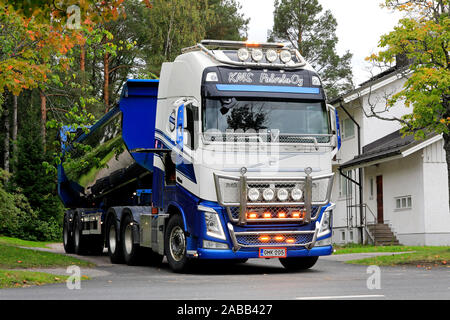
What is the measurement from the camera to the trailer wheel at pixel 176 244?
15.3 metres

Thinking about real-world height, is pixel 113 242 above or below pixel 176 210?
below

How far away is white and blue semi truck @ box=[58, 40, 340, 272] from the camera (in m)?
14.7

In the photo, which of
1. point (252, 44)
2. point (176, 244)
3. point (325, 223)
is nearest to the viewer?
point (325, 223)

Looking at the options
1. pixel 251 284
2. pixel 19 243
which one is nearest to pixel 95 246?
pixel 19 243

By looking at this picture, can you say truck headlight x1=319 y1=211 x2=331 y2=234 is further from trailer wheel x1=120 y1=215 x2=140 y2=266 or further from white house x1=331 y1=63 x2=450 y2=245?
white house x1=331 y1=63 x2=450 y2=245

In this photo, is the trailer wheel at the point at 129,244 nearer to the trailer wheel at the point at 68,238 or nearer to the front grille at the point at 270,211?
the front grille at the point at 270,211

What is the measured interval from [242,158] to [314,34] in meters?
46.6

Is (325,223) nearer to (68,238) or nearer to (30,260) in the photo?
(30,260)

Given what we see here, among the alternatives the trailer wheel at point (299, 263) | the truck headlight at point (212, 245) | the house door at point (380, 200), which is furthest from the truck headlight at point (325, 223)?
the house door at point (380, 200)

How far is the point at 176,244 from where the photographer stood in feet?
51.6

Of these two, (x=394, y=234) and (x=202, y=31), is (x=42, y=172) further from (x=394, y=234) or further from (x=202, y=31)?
(x=394, y=234)
